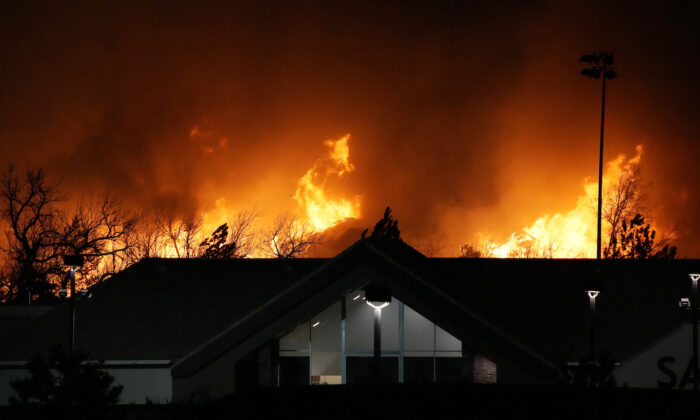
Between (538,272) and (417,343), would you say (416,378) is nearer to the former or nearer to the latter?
(417,343)

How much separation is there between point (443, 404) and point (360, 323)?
10.3m

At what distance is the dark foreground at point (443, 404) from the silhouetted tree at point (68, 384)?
32 centimetres

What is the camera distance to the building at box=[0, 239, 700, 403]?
28.9 meters

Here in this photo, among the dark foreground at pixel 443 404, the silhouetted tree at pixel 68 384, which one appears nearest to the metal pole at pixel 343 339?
the dark foreground at pixel 443 404

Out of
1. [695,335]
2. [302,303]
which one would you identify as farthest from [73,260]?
[695,335]

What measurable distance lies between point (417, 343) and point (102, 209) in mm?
42499

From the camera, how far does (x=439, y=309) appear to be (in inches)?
1137

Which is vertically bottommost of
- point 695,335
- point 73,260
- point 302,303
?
point 695,335

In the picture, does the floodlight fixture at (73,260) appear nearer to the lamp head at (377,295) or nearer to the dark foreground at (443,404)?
the dark foreground at (443,404)

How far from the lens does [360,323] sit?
3023 cm

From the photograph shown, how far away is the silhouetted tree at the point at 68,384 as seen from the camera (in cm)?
2208

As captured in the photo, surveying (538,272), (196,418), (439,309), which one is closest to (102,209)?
(538,272)

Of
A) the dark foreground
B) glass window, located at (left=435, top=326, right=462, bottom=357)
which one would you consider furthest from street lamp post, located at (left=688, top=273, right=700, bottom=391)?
glass window, located at (left=435, top=326, right=462, bottom=357)

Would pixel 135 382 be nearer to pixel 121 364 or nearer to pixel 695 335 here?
pixel 121 364
